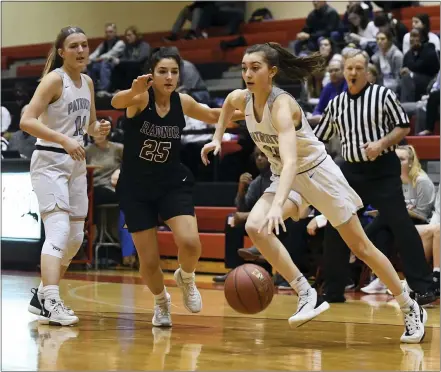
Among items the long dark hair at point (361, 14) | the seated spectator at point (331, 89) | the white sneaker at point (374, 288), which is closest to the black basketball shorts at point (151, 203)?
the white sneaker at point (374, 288)

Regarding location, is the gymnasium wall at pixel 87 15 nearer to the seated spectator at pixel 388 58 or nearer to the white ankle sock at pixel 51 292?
the seated spectator at pixel 388 58

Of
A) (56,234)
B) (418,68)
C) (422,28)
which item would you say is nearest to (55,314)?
(56,234)

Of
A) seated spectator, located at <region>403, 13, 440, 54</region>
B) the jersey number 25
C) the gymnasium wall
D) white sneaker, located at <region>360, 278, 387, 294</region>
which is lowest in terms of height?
white sneaker, located at <region>360, 278, 387, 294</region>

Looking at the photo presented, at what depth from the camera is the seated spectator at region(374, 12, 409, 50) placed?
494 inches

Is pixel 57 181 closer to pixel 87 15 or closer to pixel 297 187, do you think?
pixel 297 187

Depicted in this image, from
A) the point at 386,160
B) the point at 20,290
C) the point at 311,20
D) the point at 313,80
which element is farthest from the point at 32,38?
the point at 386,160

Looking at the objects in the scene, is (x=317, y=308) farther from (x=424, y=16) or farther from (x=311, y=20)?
(x=311, y=20)

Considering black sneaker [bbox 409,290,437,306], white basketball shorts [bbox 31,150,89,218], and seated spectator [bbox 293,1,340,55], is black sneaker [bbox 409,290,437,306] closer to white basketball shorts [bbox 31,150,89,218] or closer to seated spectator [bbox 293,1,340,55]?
white basketball shorts [bbox 31,150,89,218]

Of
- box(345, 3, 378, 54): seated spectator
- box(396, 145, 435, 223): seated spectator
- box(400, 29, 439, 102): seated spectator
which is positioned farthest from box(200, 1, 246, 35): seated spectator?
box(396, 145, 435, 223): seated spectator

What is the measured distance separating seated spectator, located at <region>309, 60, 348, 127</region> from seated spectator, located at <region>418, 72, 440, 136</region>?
1.07 meters

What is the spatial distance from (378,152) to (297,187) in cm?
182

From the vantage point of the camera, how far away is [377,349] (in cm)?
490

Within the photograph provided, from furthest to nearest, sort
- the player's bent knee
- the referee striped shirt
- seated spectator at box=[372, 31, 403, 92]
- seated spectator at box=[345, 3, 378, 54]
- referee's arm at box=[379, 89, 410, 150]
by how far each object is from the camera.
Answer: seated spectator at box=[345, 3, 378, 54] → seated spectator at box=[372, 31, 403, 92] → the referee striped shirt → referee's arm at box=[379, 89, 410, 150] → the player's bent knee

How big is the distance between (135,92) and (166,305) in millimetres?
1450
